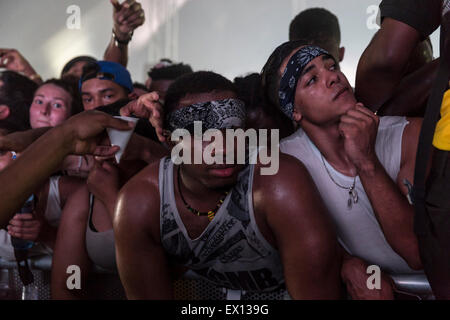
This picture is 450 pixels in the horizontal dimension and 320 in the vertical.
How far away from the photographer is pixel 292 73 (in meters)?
1.56

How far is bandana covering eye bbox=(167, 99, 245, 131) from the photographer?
4.74 feet

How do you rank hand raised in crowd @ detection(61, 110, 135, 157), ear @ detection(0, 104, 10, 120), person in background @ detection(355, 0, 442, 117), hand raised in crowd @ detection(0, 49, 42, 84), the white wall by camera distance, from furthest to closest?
the white wall → hand raised in crowd @ detection(0, 49, 42, 84) → ear @ detection(0, 104, 10, 120) → person in background @ detection(355, 0, 442, 117) → hand raised in crowd @ detection(61, 110, 135, 157)

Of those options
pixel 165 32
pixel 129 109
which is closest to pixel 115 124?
pixel 129 109

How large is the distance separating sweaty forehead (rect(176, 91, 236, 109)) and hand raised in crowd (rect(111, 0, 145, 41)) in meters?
1.19

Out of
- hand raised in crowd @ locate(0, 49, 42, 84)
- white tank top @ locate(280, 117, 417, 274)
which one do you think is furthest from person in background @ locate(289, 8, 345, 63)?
hand raised in crowd @ locate(0, 49, 42, 84)

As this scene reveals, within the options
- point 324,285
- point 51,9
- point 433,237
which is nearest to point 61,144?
point 324,285

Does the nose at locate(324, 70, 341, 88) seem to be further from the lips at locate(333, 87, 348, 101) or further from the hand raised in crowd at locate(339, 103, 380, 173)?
the hand raised in crowd at locate(339, 103, 380, 173)

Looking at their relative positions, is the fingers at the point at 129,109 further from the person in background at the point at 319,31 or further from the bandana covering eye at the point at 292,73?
the person in background at the point at 319,31

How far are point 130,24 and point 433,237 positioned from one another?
2.12m

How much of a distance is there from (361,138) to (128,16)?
1803 millimetres

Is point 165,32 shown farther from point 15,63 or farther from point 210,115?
point 210,115

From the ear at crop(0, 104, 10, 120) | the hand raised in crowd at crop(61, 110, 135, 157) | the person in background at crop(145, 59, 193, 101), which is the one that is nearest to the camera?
the hand raised in crowd at crop(61, 110, 135, 157)

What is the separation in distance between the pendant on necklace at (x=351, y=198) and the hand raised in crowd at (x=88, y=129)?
73 centimetres
